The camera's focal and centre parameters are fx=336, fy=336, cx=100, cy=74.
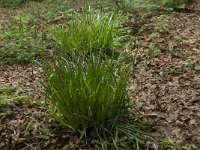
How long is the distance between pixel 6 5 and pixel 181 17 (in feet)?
22.0

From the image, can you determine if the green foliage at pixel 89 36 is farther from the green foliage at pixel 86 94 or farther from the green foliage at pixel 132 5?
the green foliage at pixel 86 94

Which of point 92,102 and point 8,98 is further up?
point 92,102

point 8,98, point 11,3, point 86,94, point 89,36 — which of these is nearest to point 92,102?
point 86,94

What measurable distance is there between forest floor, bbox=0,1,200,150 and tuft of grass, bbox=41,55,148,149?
0.57 ft

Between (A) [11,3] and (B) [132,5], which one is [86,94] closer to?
(B) [132,5]

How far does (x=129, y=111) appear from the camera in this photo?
3723 millimetres

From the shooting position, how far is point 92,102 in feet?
11.2

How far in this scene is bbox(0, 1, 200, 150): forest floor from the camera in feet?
11.5

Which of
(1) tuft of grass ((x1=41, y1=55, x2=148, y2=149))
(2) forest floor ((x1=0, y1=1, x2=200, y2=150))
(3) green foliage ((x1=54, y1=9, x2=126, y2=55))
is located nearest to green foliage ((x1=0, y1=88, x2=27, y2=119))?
(2) forest floor ((x1=0, y1=1, x2=200, y2=150))

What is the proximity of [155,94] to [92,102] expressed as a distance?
1.38m

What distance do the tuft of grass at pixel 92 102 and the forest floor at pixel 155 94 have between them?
6.9 inches

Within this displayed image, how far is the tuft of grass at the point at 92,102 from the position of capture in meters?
3.39

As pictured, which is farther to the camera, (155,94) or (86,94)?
(155,94)

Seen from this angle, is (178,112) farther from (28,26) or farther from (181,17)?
(28,26)
